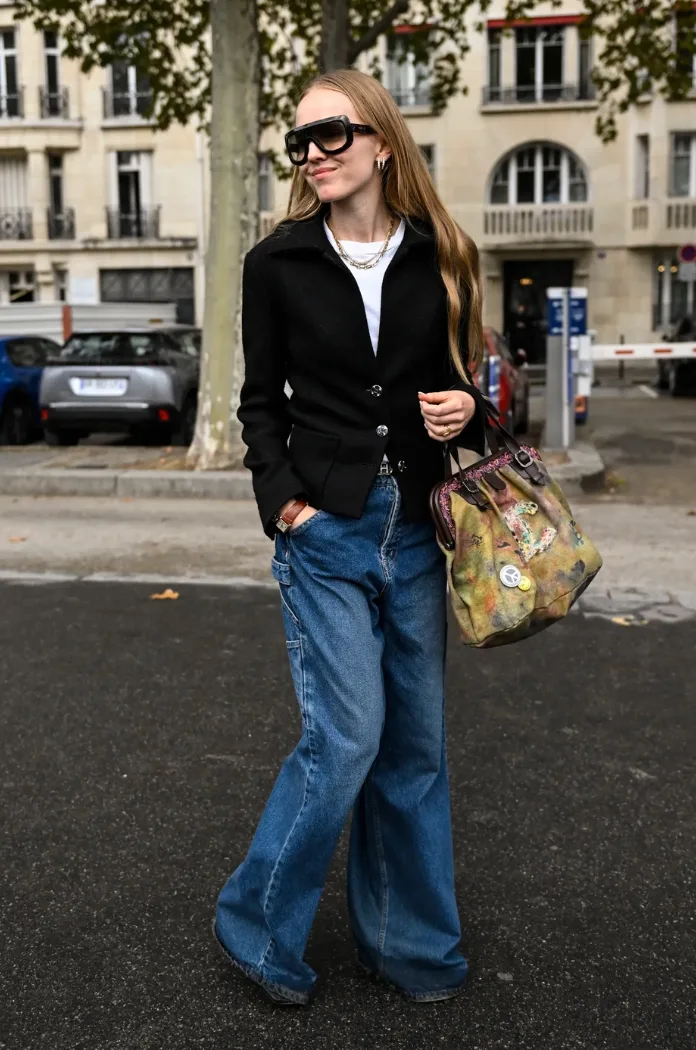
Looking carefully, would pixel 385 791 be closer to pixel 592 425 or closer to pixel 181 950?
pixel 181 950

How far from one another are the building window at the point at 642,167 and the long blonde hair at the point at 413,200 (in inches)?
1373

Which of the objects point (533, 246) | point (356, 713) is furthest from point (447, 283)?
point (533, 246)

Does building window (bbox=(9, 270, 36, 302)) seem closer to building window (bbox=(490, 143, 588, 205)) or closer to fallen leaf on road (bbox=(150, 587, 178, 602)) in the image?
building window (bbox=(490, 143, 588, 205))

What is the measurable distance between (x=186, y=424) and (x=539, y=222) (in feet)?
77.8

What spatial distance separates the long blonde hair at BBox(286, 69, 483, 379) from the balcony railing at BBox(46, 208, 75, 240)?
37.2 meters

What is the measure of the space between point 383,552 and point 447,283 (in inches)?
22.2

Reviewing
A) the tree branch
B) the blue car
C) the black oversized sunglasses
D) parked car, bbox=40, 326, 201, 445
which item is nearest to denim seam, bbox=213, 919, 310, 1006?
the black oversized sunglasses

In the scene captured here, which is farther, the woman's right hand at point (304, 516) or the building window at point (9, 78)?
the building window at point (9, 78)

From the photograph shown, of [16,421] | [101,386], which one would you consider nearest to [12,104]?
[16,421]

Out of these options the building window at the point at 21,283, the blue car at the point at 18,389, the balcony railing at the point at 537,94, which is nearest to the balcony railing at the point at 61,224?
the building window at the point at 21,283

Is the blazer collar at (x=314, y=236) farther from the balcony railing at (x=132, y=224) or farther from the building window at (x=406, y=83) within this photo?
the balcony railing at (x=132, y=224)

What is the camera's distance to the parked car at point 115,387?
14.0m

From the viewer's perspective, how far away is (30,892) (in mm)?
3299

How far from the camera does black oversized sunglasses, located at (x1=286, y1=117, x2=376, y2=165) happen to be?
97.9 inches
